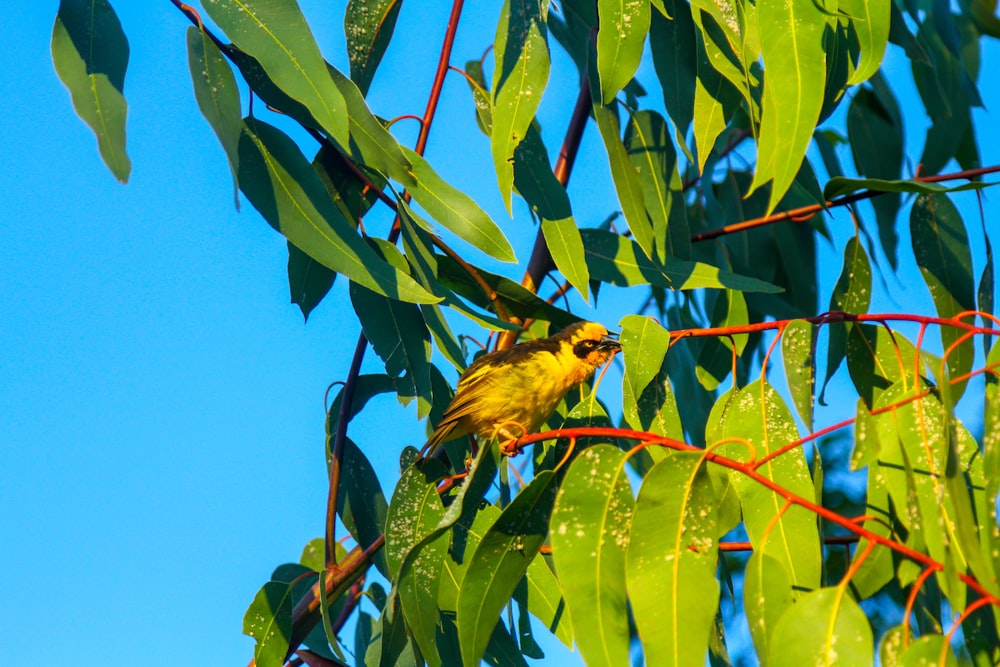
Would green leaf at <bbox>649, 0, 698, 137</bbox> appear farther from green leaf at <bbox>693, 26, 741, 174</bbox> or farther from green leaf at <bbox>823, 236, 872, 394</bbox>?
green leaf at <bbox>823, 236, 872, 394</bbox>

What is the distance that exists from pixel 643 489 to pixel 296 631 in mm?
1131

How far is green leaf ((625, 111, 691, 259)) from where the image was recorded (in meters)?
Answer: 2.63

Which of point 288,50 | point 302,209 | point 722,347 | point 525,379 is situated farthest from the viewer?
point 525,379

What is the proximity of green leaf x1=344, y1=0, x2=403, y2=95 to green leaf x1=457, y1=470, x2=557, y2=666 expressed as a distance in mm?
1236

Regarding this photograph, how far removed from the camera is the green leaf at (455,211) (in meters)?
2.21

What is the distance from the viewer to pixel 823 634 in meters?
1.53

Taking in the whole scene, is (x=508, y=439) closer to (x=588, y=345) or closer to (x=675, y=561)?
(x=588, y=345)

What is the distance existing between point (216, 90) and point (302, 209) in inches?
11.4

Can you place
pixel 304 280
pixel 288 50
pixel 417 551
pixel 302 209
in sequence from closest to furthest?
pixel 417 551
pixel 288 50
pixel 302 209
pixel 304 280

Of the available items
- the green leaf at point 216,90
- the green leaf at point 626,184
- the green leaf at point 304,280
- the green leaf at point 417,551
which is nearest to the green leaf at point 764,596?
the green leaf at point 417,551

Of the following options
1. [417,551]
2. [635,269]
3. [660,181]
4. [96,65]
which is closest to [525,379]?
[635,269]

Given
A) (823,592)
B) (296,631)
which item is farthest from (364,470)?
(823,592)

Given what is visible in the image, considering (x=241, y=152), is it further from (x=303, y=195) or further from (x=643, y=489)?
(x=643, y=489)

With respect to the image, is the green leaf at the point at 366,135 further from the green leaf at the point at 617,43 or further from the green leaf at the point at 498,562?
the green leaf at the point at 498,562
